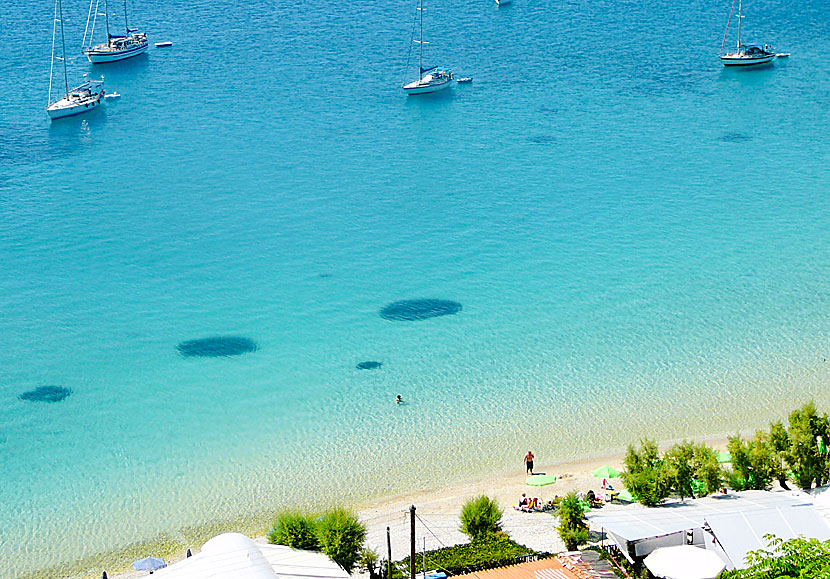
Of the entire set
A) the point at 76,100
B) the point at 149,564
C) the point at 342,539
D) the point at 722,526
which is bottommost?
the point at 149,564

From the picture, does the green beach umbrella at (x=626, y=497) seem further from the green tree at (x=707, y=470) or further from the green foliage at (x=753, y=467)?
the green foliage at (x=753, y=467)

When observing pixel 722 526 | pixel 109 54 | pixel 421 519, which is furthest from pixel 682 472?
pixel 109 54

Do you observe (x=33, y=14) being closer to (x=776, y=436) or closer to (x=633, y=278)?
(x=633, y=278)

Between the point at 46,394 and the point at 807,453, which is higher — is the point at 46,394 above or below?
below

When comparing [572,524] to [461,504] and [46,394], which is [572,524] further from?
[46,394]

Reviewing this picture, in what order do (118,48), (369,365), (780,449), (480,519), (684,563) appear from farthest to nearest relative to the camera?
(118,48)
(369,365)
(780,449)
(480,519)
(684,563)

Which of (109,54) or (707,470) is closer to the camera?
(707,470)

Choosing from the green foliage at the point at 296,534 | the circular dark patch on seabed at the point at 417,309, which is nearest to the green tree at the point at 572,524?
the green foliage at the point at 296,534
